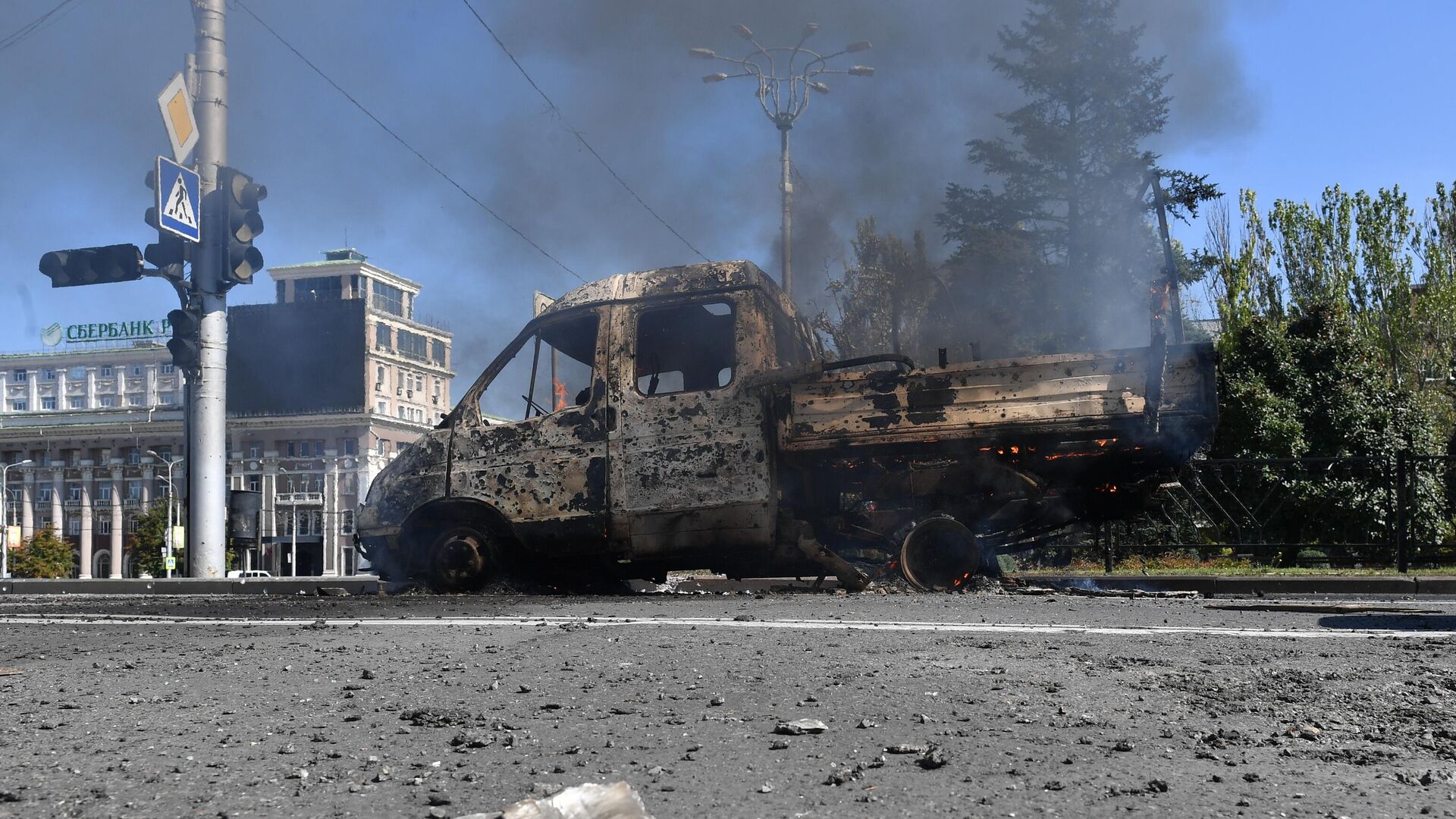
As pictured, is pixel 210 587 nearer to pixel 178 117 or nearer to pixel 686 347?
pixel 178 117

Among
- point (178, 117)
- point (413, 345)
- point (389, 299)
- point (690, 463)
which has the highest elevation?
point (389, 299)

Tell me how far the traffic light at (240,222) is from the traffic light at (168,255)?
420 mm

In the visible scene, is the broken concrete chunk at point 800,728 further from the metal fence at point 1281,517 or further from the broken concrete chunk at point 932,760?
the metal fence at point 1281,517

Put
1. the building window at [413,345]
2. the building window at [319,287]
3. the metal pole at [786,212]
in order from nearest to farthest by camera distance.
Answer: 1. the metal pole at [786,212]
2. the building window at [319,287]
3. the building window at [413,345]

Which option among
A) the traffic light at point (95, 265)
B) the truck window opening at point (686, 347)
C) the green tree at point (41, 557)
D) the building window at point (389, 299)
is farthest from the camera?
the building window at point (389, 299)

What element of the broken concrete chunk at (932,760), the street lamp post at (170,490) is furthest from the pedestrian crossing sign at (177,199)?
the street lamp post at (170,490)

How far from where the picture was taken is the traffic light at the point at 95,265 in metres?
12.0

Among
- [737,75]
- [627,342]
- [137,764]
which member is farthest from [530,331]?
[737,75]

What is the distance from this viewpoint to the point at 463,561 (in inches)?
416

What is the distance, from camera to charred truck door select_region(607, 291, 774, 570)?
33.5ft

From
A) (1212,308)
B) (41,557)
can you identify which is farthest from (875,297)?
(41,557)

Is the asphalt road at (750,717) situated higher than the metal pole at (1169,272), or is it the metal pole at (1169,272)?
the metal pole at (1169,272)

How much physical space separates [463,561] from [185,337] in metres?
4.29

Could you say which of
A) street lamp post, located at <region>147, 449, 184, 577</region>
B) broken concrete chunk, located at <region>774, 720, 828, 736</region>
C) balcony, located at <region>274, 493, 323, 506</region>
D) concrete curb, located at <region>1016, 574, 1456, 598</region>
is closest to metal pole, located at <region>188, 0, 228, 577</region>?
concrete curb, located at <region>1016, 574, 1456, 598</region>
